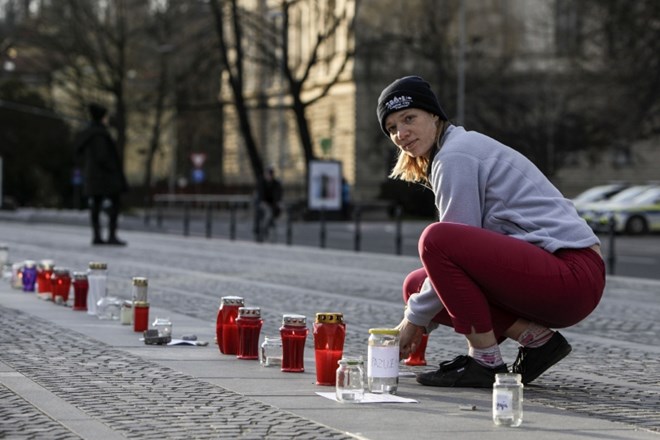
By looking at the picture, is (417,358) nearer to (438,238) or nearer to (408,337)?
(408,337)

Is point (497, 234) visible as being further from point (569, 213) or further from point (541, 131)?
point (541, 131)

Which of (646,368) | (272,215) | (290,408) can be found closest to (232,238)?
(272,215)

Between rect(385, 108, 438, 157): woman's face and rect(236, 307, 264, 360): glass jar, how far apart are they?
→ 1.48 metres

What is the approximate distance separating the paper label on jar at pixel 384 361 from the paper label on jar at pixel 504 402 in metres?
0.99

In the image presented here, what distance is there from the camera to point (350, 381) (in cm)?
730

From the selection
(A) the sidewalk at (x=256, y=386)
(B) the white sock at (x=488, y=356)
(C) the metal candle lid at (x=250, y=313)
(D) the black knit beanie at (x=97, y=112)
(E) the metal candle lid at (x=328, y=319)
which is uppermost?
(D) the black knit beanie at (x=97, y=112)

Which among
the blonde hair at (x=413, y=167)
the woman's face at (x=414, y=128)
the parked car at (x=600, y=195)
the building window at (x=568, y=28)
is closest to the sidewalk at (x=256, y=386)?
the blonde hair at (x=413, y=167)

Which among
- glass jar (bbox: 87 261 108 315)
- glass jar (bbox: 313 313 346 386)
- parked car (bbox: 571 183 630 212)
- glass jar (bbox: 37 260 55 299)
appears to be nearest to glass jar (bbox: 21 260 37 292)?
glass jar (bbox: 37 260 55 299)

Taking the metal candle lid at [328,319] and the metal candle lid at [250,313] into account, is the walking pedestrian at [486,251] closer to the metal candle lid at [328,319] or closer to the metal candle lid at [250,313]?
the metal candle lid at [328,319]

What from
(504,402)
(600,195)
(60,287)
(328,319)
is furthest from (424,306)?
(600,195)

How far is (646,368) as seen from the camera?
9.38 metres

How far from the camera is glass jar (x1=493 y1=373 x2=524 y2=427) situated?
21.6ft

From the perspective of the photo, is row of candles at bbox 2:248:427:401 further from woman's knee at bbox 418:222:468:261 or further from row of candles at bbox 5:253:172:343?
woman's knee at bbox 418:222:468:261

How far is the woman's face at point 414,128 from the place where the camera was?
7.84 meters
